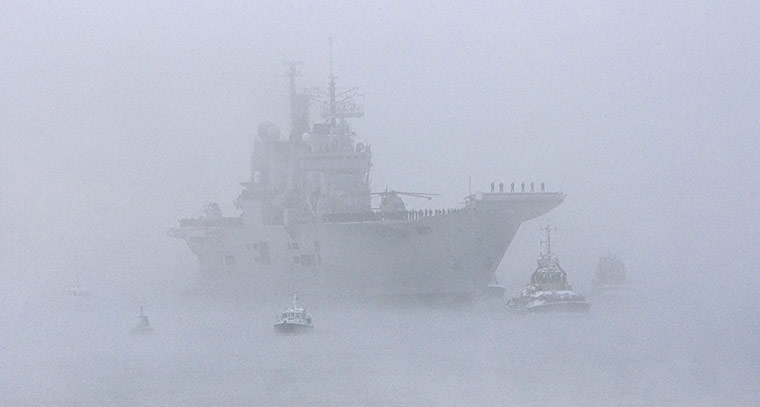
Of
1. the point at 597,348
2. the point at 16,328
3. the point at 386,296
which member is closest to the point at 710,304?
the point at 386,296

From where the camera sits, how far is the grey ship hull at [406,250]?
183ft

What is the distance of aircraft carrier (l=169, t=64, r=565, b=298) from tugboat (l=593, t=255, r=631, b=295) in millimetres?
26101

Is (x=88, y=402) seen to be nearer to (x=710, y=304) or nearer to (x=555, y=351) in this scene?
(x=555, y=351)

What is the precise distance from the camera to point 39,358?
154ft

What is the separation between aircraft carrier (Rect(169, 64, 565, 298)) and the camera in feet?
185

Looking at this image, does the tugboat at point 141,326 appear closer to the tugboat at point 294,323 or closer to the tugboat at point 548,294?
the tugboat at point 294,323

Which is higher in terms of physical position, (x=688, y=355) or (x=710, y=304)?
(x=710, y=304)

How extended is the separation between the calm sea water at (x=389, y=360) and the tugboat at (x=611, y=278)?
60.8 ft

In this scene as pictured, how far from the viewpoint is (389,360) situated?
144 feet

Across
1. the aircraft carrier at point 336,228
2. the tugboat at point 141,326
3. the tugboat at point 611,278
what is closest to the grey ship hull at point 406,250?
the aircraft carrier at point 336,228

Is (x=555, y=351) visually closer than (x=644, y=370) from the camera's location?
No

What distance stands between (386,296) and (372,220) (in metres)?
3.52

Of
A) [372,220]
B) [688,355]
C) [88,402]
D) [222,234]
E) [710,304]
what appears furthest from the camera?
[710,304]

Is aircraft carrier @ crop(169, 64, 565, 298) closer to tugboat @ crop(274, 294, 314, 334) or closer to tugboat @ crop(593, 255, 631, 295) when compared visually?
tugboat @ crop(274, 294, 314, 334)
